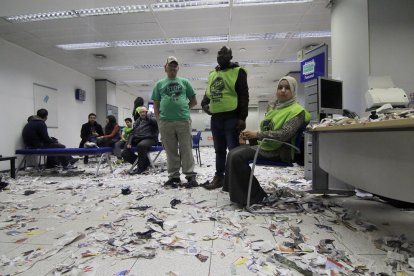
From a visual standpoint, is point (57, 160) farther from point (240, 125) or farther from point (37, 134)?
point (240, 125)

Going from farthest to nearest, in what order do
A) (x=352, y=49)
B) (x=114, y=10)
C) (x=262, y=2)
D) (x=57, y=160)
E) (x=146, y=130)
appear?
1. (x=57, y=160)
2. (x=146, y=130)
3. (x=114, y=10)
4. (x=262, y=2)
5. (x=352, y=49)

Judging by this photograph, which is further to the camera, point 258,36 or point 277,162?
point 258,36

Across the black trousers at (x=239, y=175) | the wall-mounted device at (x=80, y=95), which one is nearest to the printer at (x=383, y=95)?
the black trousers at (x=239, y=175)

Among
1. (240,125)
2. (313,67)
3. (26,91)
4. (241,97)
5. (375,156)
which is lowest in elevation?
(375,156)

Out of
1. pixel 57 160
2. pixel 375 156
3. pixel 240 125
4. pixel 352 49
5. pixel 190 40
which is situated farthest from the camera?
pixel 190 40

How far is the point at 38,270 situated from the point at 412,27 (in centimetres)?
460

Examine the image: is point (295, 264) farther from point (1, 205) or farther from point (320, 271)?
point (1, 205)

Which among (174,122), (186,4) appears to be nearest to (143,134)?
(174,122)

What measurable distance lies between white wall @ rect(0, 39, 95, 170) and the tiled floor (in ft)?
12.7

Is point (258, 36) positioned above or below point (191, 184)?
above

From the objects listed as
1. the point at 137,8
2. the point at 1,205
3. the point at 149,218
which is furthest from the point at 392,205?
the point at 137,8

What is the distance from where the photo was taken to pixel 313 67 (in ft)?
12.2

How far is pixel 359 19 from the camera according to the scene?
353cm

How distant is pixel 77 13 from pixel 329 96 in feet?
14.2
